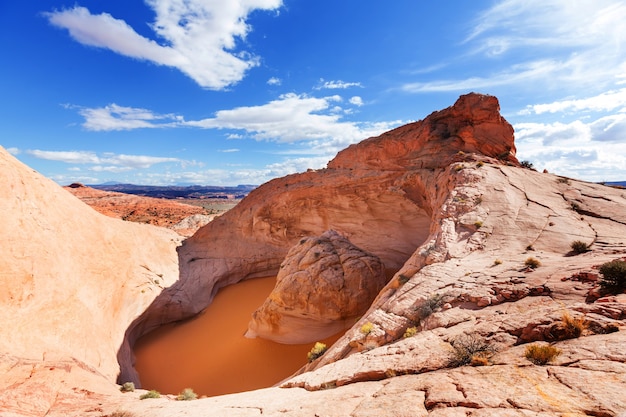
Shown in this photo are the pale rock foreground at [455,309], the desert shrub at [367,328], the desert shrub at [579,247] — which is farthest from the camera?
the desert shrub at [579,247]

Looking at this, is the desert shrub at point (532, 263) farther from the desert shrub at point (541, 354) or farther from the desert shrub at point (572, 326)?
the desert shrub at point (541, 354)

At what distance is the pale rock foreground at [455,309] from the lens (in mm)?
4137

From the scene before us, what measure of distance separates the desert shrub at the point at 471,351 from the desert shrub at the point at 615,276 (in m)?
3.01

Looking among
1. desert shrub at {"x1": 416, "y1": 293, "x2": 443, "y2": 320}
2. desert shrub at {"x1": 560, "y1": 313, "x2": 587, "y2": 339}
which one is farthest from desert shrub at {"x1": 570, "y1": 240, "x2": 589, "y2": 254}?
desert shrub at {"x1": 560, "y1": 313, "x2": 587, "y2": 339}

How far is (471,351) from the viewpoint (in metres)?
5.12

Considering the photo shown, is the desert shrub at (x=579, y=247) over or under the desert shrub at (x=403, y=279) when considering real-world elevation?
over

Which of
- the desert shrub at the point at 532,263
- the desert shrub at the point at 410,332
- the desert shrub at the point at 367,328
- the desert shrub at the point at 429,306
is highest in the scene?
the desert shrub at the point at 532,263

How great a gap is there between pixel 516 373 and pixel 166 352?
59.6 ft

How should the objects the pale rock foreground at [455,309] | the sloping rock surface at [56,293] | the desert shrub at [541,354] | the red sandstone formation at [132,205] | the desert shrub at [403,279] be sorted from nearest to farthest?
1. the pale rock foreground at [455,309]
2. the desert shrub at [541,354]
3. the sloping rock surface at [56,293]
4. the desert shrub at [403,279]
5. the red sandstone formation at [132,205]

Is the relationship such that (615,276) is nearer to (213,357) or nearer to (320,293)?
(320,293)

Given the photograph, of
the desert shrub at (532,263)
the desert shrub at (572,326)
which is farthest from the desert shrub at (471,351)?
the desert shrub at (532,263)

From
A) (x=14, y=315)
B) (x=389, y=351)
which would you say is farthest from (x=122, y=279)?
(x=389, y=351)

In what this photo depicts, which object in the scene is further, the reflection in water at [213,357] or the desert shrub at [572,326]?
the reflection in water at [213,357]

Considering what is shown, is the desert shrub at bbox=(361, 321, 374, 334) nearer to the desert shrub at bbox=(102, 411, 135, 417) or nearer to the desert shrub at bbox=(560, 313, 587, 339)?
the desert shrub at bbox=(560, 313, 587, 339)
